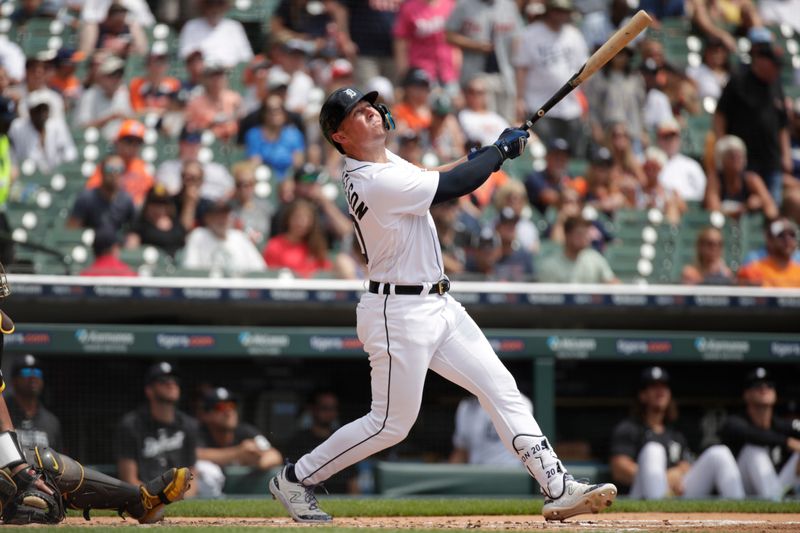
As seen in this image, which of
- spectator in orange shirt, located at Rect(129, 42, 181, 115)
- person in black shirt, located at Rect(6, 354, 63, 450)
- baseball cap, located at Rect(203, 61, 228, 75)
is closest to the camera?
person in black shirt, located at Rect(6, 354, 63, 450)

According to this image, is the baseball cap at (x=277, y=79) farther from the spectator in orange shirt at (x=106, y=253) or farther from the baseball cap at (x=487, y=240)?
the baseball cap at (x=487, y=240)

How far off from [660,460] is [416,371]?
125 inches

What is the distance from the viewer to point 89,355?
7.14 metres

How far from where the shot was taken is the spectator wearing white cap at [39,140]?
30.7 ft

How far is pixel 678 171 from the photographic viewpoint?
32.0ft

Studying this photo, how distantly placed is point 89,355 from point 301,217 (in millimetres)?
1660

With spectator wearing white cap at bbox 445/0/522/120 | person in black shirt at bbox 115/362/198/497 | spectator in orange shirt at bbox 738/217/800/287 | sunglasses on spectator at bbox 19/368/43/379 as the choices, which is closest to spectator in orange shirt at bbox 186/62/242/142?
spectator wearing white cap at bbox 445/0/522/120

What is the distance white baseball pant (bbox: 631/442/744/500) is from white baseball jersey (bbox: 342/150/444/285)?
3129 millimetres

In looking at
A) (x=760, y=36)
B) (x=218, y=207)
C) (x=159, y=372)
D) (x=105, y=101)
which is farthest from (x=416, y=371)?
(x=760, y=36)

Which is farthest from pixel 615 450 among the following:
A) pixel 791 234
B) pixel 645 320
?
pixel 791 234

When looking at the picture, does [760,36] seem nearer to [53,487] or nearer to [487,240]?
[487,240]

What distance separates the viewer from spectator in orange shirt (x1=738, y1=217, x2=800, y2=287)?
8180 millimetres

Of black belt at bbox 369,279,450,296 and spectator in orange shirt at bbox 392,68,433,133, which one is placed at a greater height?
spectator in orange shirt at bbox 392,68,433,133

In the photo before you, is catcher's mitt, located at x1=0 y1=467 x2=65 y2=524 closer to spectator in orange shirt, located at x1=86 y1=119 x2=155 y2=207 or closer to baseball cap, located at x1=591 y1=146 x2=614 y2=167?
spectator in orange shirt, located at x1=86 y1=119 x2=155 y2=207
